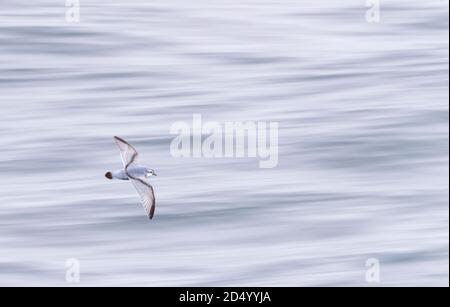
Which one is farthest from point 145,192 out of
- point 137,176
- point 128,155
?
point 128,155

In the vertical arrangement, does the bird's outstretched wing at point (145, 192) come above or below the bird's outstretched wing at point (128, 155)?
below

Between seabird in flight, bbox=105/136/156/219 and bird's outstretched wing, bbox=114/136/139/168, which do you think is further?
bird's outstretched wing, bbox=114/136/139/168

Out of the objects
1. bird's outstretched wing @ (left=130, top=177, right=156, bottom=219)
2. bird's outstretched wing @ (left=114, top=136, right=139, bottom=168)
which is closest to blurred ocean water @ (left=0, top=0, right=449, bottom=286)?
bird's outstretched wing @ (left=130, top=177, right=156, bottom=219)

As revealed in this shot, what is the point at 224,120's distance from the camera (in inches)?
420

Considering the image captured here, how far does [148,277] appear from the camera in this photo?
7.70 meters

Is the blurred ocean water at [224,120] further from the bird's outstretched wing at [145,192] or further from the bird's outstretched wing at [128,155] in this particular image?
the bird's outstretched wing at [128,155]

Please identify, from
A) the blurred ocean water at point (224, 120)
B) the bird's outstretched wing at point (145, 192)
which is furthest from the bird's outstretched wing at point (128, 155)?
the blurred ocean water at point (224, 120)

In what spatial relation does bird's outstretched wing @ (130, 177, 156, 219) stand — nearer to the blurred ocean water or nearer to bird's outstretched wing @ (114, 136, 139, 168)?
bird's outstretched wing @ (114, 136, 139, 168)

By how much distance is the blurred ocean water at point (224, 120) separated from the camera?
7977 mm

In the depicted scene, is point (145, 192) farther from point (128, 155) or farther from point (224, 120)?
point (224, 120)

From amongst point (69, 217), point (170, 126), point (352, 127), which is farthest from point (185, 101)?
point (69, 217)

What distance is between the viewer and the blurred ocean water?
7977 mm
